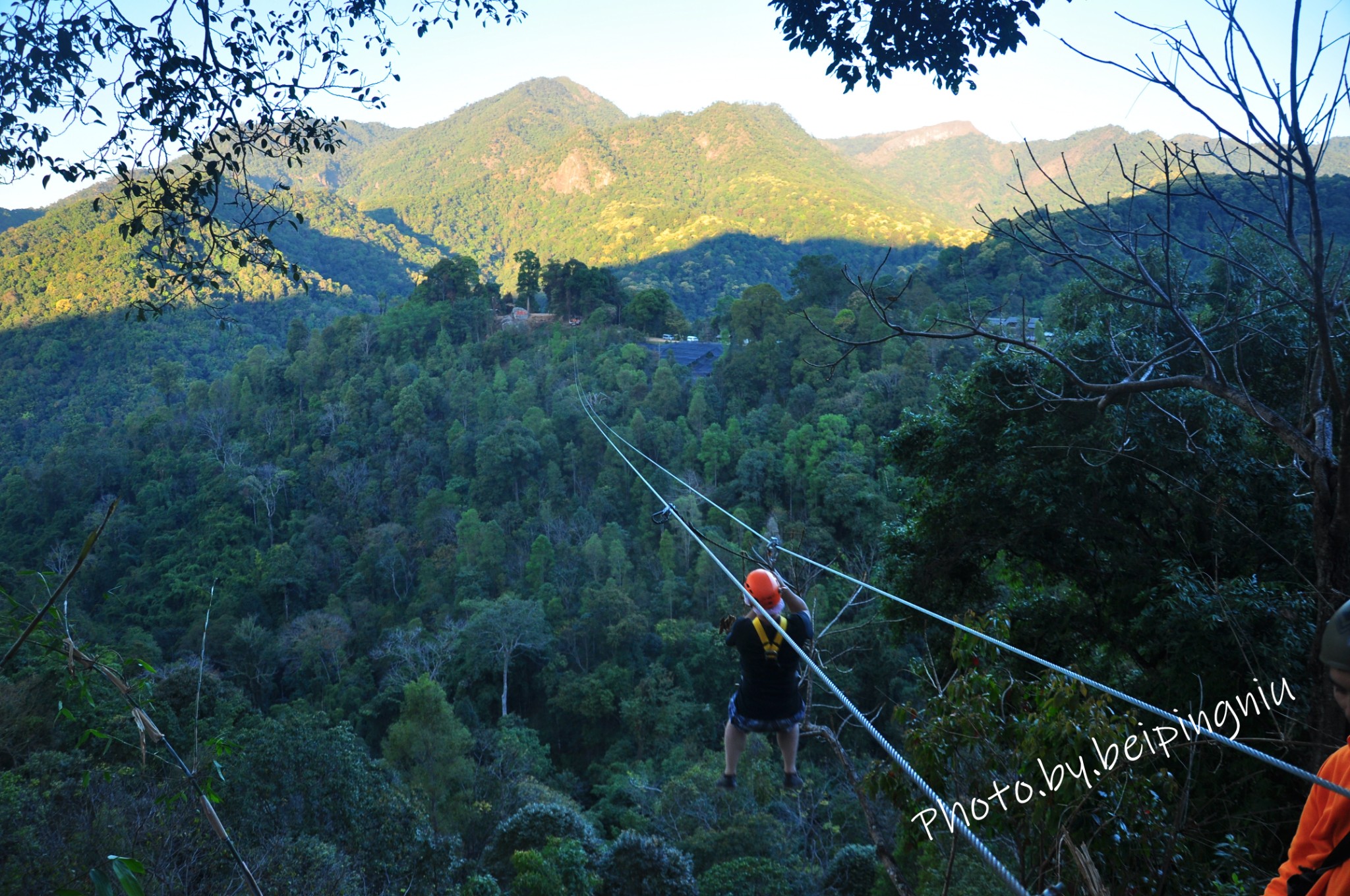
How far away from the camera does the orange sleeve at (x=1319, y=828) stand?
1349 mm

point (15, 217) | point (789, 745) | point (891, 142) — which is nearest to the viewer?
point (789, 745)

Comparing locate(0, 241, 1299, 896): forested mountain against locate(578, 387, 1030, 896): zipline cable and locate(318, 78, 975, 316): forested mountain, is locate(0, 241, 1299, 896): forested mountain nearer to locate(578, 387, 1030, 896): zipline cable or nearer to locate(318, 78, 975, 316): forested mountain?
locate(578, 387, 1030, 896): zipline cable

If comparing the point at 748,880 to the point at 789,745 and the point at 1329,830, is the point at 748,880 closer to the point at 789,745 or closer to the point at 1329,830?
the point at 789,745

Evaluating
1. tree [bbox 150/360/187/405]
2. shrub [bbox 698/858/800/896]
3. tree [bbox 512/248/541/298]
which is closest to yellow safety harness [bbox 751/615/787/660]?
shrub [bbox 698/858/800/896]

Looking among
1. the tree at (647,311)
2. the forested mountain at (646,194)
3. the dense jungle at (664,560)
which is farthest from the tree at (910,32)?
the forested mountain at (646,194)

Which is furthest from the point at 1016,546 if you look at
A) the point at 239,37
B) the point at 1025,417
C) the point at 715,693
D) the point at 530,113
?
the point at 530,113

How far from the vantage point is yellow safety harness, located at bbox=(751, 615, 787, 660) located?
3.15m

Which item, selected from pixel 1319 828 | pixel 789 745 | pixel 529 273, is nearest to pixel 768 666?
pixel 789 745

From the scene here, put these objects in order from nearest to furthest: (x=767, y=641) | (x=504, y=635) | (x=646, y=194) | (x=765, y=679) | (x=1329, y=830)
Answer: (x=1329, y=830), (x=767, y=641), (x=765, y=679), (x=504, y=635), (x=646, y=194)

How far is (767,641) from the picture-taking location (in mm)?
3174

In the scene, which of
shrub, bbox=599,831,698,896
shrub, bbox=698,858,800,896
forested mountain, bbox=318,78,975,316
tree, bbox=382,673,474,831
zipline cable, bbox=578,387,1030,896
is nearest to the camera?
zipline cable, bbox=578,387,1030,896

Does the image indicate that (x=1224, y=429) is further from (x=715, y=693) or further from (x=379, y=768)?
(x=715, y=693)

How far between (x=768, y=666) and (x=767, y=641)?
16 centimetres

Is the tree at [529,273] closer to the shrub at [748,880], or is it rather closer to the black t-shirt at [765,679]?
Answer: the shrub at [748,880]
